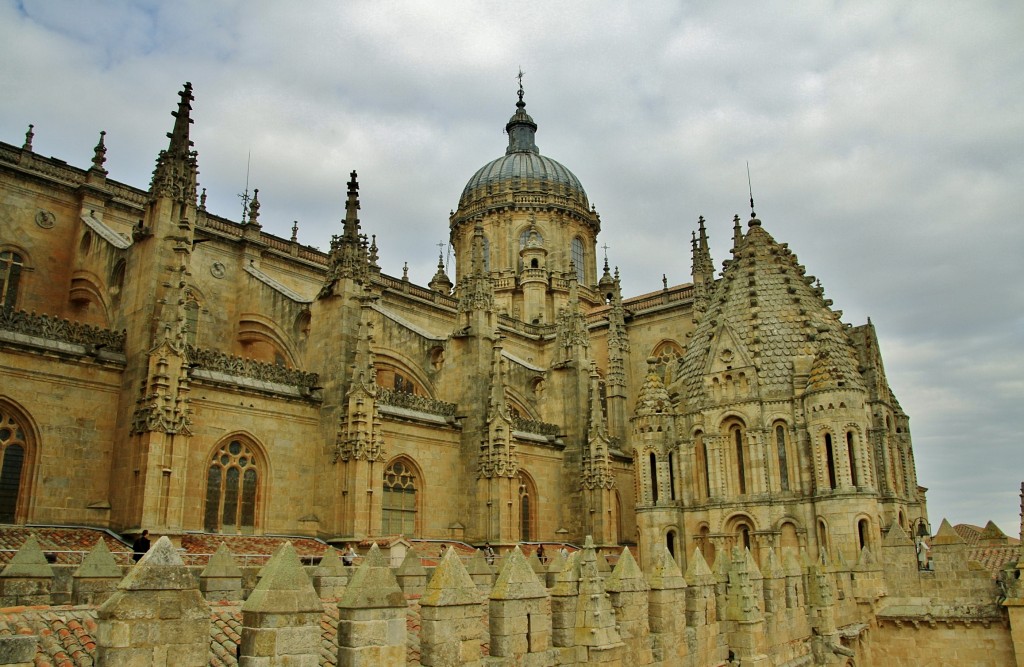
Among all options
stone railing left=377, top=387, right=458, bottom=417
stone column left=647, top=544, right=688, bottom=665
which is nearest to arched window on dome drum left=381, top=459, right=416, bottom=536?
stone railing left=377, top=387, right=458, bottom=417

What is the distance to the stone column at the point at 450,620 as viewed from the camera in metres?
9.59

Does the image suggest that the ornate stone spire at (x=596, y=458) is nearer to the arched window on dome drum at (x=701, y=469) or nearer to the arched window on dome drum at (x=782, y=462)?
the arched window on dome drum at (x=701, y=469)

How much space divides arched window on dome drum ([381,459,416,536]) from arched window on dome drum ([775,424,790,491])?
12.9 metres

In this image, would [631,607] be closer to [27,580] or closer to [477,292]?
[27,580]

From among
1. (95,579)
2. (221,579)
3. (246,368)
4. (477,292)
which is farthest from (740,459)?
(95,579)

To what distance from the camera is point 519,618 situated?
11031 mm

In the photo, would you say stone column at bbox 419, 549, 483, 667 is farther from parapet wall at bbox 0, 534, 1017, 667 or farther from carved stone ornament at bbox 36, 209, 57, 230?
carved stone ornament at bbox 36, 209, 57, 230

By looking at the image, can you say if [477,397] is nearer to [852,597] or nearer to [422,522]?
[422,522]

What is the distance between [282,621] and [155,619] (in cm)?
132

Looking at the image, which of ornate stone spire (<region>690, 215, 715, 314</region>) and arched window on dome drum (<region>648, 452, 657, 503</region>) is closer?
arched window on dome drum (<region>648, 452, 657, 503</region>)

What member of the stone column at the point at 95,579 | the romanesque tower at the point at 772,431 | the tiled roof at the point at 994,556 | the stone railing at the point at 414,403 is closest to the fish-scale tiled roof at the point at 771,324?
the romanesque tower at the point at 772,431

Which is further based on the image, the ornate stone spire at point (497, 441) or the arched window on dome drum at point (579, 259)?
the arched window on dome drum at point (579, 259)

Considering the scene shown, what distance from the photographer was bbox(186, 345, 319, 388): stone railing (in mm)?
21875

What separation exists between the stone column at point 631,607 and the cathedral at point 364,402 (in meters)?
10.7
